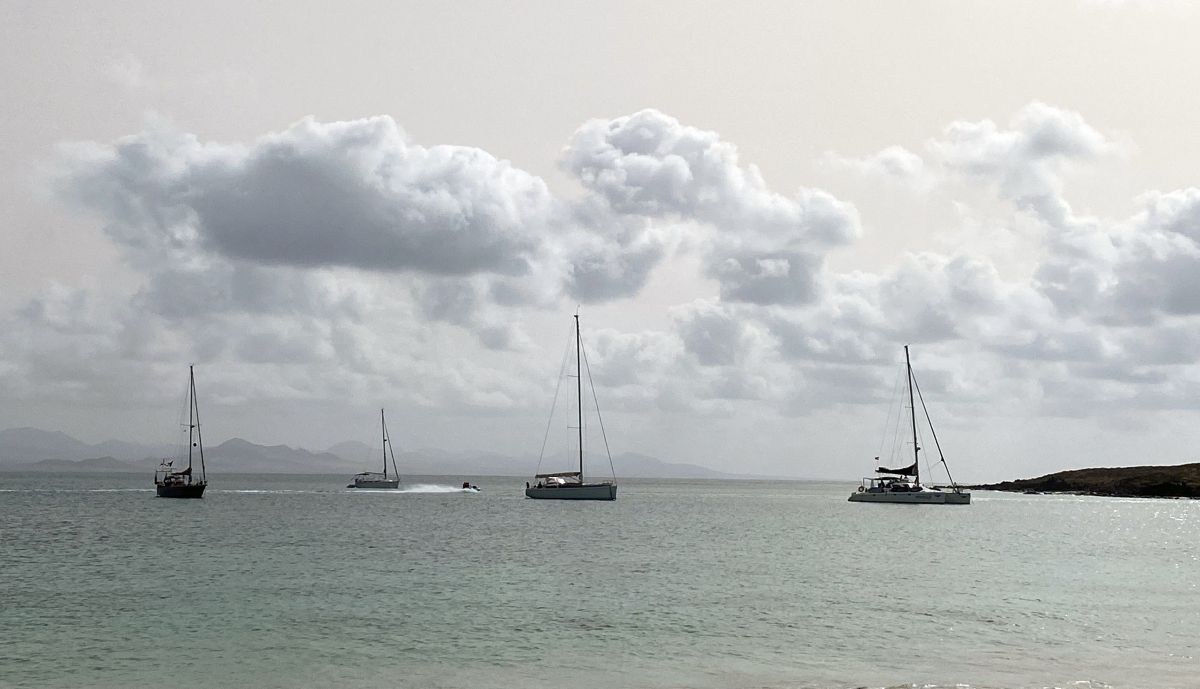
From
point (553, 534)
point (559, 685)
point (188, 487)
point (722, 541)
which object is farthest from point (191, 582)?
point (188, 487)

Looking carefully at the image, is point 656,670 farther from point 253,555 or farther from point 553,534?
point 553,534

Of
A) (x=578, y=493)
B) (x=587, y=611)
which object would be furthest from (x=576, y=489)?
(x=587, y=611)

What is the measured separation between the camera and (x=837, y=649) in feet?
115

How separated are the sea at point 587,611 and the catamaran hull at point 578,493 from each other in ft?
184

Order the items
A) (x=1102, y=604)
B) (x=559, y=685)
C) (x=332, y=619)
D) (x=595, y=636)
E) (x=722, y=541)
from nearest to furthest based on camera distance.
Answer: (x=559, y=685) → (x=595, y=636) → (x=332, y=619) → (x=1102, y=604) → (x=722, y=541)

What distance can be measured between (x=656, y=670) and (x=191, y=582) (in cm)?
3090

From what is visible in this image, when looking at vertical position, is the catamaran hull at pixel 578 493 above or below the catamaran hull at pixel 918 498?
above

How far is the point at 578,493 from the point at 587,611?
10365cm

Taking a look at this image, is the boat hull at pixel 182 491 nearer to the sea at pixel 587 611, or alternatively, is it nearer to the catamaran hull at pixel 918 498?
the sea at pixel 587 611

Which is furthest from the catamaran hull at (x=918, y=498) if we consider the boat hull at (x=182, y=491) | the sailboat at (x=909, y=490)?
the boat hull at (x=182, y=491)

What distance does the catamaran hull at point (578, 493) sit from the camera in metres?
144

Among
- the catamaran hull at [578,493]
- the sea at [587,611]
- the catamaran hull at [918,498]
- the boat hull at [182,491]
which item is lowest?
the catamaran hull at [918,498]

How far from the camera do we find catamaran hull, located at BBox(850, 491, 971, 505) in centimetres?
14975

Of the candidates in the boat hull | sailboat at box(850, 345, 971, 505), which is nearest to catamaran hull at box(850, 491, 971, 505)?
sailboat at box(850, 345, 971, 505)
